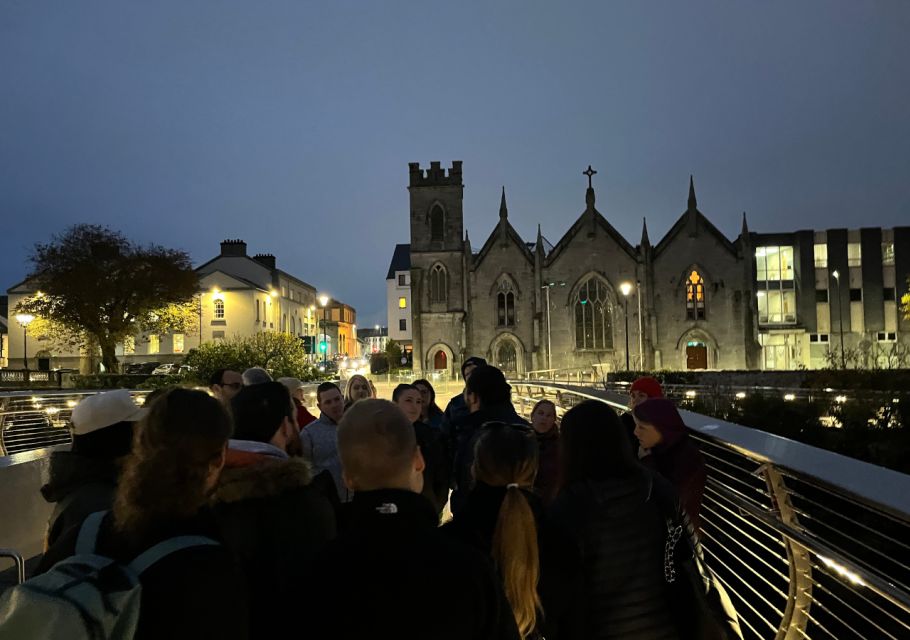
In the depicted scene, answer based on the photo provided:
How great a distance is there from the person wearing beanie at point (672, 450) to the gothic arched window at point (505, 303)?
158 feet

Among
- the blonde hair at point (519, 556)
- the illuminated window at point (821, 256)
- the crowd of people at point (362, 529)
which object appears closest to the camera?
the crowd of people at point (362, 529)

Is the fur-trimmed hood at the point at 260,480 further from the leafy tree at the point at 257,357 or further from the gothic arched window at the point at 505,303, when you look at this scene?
the gothic arched window at the point at 505,303

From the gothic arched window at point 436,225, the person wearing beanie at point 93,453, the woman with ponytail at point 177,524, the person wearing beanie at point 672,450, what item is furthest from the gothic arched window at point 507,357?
the woman with ponytail at point 177,524

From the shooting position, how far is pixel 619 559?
Result: 3.20 meters

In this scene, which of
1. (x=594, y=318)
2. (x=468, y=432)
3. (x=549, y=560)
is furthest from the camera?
(x=594, y=318)

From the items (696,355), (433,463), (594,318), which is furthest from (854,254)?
(433,463)

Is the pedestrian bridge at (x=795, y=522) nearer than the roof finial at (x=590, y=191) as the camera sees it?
Yes

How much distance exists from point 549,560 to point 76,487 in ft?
6.88

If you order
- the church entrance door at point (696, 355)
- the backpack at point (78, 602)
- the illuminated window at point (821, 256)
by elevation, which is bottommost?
the church entrance door at point (696, 355)

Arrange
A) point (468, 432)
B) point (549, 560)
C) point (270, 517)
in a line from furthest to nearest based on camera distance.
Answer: point (468, 432) → point (270, 517) → point (549, 560)

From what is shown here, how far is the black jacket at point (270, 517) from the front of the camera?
2889 millimetres

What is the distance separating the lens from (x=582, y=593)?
299 cm

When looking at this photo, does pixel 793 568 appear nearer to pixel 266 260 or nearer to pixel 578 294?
pixel 578 294

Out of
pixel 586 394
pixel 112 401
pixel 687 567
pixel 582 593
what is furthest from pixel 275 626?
pixel 586 394
